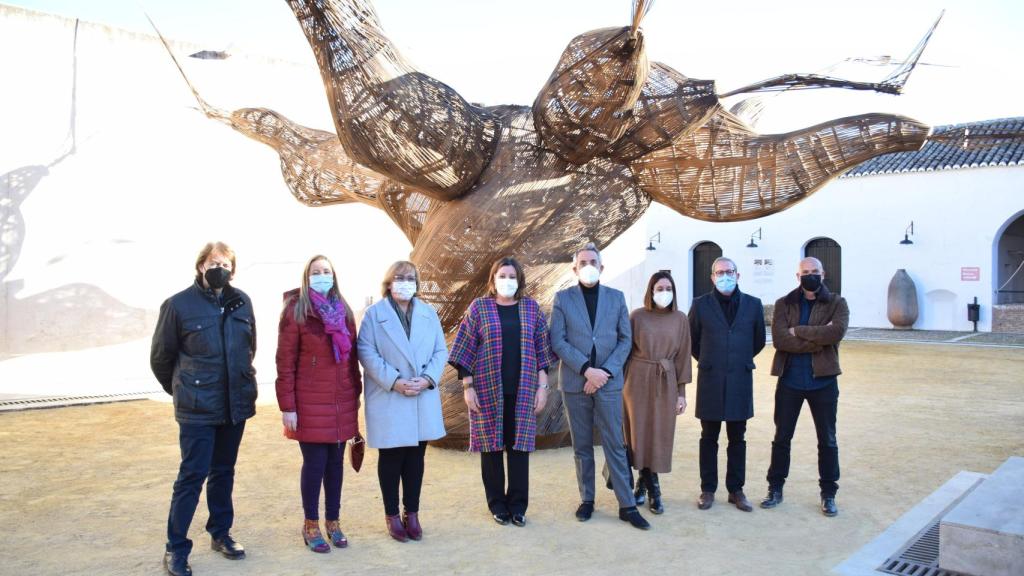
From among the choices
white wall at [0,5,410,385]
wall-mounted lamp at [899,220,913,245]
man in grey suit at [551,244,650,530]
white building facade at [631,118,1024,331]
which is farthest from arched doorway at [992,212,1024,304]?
man in grey suit at [551,244,650,530]

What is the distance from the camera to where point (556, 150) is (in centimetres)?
561

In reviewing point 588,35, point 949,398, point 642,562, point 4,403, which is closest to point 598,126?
point 588,35

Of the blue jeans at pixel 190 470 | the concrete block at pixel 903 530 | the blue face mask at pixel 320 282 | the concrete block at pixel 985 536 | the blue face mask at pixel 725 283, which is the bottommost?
the concrete block at pixel 903 530

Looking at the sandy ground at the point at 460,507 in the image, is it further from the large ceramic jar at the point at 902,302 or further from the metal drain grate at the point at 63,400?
Result: the large ceramic jar at the point at 902,302

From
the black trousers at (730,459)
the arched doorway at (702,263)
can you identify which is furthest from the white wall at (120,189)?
the arched doorway at (702,263)

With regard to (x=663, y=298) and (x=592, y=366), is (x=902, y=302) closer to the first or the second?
(x=663, y=298)

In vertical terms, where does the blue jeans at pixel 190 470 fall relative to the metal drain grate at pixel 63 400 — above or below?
above

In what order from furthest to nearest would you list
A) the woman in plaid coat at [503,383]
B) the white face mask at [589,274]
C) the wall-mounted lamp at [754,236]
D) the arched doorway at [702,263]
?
1. the arched doorway at [702,263]
2. the wall-mounted lamp at [754,236]
3. the white face mask at [589,274]
4. the woman in plaid coat at [503,383]

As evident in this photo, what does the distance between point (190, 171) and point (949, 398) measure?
949 cm

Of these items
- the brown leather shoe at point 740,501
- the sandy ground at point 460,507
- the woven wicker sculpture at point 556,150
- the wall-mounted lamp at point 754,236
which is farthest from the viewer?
the wall-mounted lamp at point 754,236

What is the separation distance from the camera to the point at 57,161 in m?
9.64

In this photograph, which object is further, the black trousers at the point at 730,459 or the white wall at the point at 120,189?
the white wall at the point at 120,189

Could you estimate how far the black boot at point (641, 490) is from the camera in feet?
14.6

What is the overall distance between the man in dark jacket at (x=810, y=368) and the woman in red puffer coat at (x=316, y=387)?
2.26 m
